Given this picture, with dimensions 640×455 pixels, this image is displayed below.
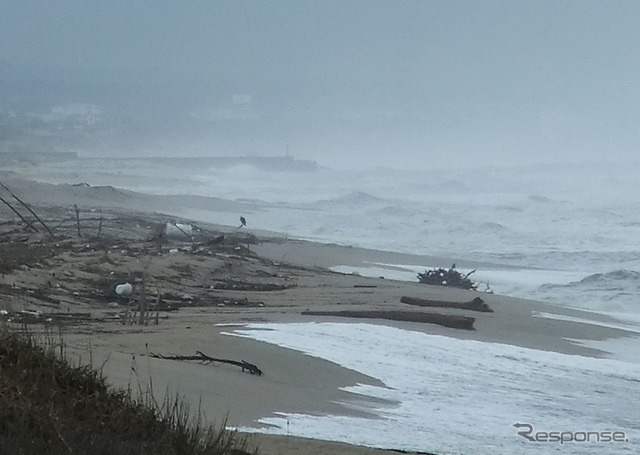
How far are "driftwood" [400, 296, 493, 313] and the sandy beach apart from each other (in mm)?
167

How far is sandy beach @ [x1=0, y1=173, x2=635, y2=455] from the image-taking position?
Result: 596cm

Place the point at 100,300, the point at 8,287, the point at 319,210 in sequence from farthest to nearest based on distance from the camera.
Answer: the point at 319,210 < the point at 100,300 < the point at 8,287

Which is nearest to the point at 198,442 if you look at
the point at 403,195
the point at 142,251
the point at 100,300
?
the point at 100,300

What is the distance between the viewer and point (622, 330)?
12297mm

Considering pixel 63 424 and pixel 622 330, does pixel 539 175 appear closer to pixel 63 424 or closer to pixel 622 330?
pixel 622 330

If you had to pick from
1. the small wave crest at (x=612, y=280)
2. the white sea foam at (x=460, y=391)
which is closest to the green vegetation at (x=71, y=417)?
the white sea foam at (x=460, y=391)

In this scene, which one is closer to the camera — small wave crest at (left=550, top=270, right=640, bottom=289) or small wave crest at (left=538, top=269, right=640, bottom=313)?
small wave crest at (left=538, top=269, right=640, bottom=313)

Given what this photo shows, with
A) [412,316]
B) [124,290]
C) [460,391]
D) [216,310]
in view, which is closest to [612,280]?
[412,316]

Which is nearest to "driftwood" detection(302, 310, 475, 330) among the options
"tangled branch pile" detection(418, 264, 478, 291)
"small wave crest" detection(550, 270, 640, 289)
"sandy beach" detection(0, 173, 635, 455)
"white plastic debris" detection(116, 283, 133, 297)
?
"sandy beach" detection(0, 173, 635, 455)

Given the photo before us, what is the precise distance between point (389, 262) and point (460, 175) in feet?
94.1

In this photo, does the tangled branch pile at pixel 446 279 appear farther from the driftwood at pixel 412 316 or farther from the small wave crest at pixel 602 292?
the driftwood at pixel 412 316

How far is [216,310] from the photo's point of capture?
33.1ft

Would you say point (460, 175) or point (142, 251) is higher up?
point (460, 175)

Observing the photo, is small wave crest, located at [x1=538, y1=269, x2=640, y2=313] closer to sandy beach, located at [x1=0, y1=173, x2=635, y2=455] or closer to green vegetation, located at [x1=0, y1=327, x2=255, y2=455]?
sandy beach, located at [x1=0, y1=173, x2=635, y2=455]
